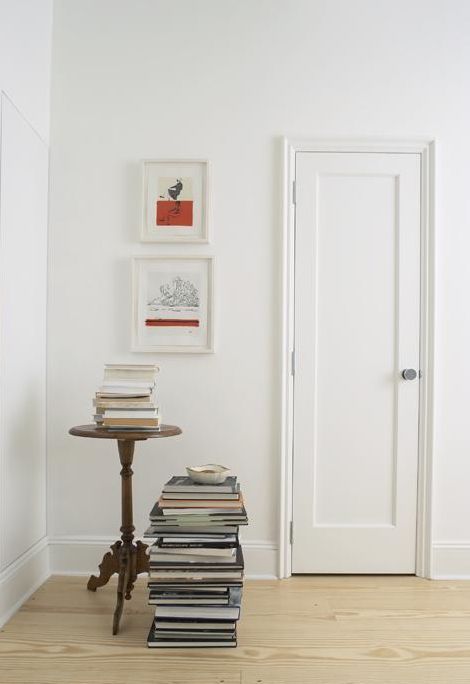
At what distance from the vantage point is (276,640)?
228 centimetres

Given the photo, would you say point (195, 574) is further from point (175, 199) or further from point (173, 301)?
point (175, 199)

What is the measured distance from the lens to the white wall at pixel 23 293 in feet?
8.04

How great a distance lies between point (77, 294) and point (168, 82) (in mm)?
1123

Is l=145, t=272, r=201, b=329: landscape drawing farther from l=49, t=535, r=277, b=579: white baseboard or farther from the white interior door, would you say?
l=49, t=535, r=277, b=579: white baseboard

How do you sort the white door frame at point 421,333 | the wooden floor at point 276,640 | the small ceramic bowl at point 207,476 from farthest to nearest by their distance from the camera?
the white door frame at point 421,333, the small ceramic bowl at point 207,476, the wooden floor at point 276,640

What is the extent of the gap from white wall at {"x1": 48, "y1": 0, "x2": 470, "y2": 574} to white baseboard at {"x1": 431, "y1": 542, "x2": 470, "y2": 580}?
0.13 feet

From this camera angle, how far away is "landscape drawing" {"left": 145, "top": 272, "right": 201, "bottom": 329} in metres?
2.94

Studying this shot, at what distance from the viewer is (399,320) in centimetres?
296

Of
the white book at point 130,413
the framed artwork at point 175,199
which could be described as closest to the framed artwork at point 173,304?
the framed artwork at point 175,199

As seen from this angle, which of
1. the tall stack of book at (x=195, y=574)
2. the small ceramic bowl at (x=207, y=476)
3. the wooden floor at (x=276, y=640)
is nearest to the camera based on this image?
the wooden floor at (x=276, y=640)

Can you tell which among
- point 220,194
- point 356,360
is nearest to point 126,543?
point 356,360

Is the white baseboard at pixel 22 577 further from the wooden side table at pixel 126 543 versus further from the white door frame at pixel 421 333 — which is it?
the white door frame at pixel 421 333

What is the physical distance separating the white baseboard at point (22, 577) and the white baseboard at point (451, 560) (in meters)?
1.87

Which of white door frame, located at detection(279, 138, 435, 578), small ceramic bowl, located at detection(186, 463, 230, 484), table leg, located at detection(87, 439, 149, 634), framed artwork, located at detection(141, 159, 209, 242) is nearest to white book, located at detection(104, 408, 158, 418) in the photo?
table leg, located at detection(87, 439, 149, 634)
